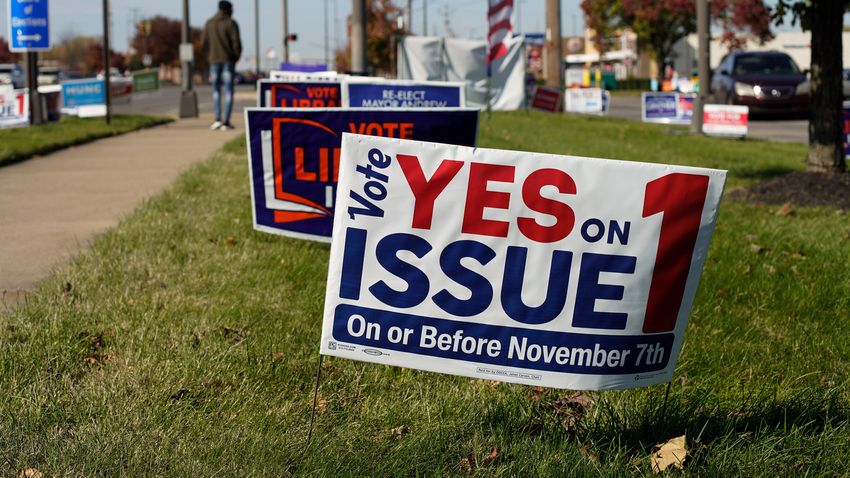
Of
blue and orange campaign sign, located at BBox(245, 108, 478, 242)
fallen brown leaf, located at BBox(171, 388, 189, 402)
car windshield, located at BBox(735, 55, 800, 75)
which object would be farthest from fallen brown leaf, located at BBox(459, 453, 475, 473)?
car windshield, located at BBox(735, 55, 800, 75)

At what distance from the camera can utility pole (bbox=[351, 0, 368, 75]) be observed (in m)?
19.6

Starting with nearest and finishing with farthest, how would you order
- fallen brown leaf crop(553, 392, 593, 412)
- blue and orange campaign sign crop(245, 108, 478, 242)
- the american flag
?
fallen brown leaf crop(553, 392, 593, 412) < blue and orange campaign sign crop(245, 108, 478, 242) < the american flag

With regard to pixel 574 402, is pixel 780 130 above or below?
above

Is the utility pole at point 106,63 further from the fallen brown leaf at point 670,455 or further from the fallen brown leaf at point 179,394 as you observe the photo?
the fallen brown leaf at point 670,455

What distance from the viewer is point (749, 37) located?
2534 inches

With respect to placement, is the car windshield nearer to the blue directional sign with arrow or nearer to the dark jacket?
the dark jacket

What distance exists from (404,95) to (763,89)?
15752 mm

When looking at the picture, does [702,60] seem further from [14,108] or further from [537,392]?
[537,392]

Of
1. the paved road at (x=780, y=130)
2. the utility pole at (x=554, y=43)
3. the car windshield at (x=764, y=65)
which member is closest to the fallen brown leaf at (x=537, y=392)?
the paved road at (x=780, y=130)

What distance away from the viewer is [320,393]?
4.20 m

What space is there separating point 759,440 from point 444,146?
1377 millimetres

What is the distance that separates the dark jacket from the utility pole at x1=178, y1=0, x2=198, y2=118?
641cm

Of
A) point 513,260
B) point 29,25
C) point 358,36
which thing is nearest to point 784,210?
point 513,260

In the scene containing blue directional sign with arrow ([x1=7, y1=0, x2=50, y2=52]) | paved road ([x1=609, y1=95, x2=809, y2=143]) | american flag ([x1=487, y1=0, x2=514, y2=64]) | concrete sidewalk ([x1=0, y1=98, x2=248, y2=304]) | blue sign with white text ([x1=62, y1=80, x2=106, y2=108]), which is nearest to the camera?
concrete sidewalk ([x1=0, y1=98, x2=248, y2=304])
